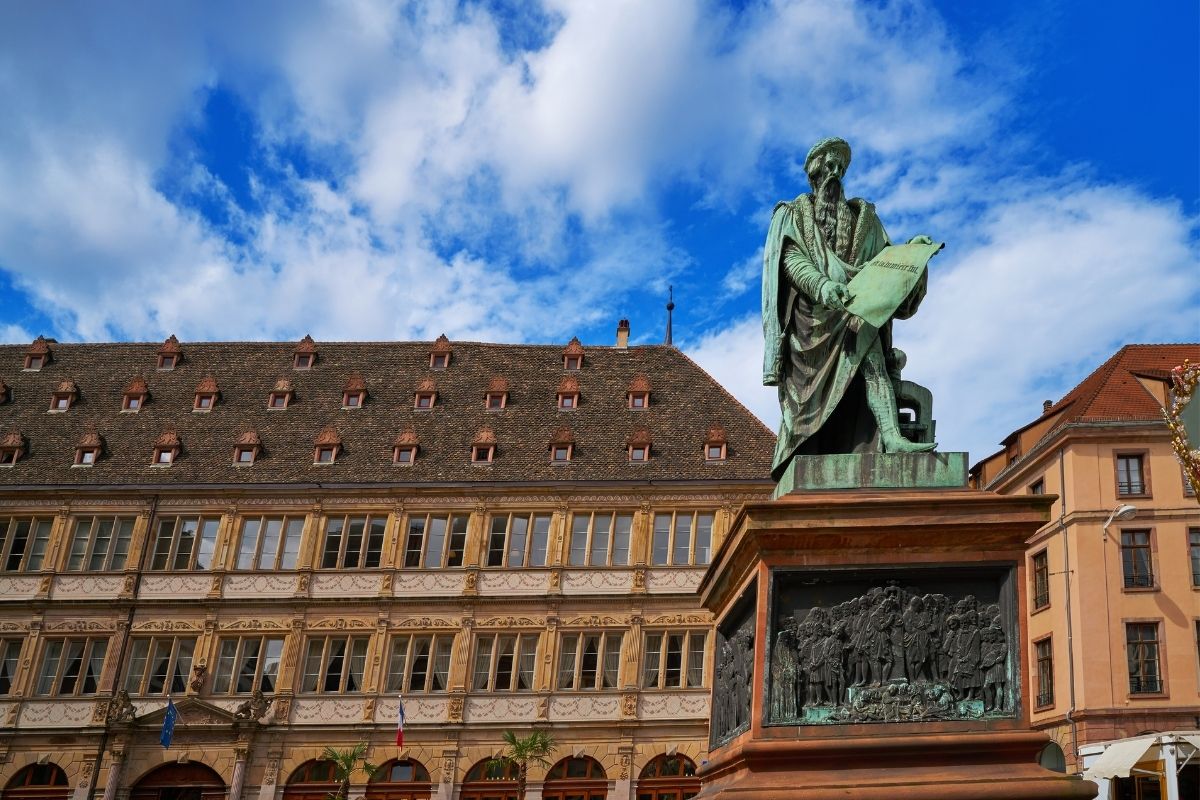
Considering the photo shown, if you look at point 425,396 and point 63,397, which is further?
point 63,397

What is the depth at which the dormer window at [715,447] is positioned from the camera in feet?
119

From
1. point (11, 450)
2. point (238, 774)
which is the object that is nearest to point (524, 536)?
point (238, 774)

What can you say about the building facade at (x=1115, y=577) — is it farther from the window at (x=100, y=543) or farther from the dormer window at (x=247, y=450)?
the window at (x=100, y=543)

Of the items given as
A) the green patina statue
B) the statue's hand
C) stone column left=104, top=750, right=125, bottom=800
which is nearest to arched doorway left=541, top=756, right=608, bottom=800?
stone column left=104, top=750, right=125, bottom=800

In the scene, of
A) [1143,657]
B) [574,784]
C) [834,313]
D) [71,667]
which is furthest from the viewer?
[71,667]

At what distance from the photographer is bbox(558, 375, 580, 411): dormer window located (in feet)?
130

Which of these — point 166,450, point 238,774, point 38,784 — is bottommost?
point 38,784

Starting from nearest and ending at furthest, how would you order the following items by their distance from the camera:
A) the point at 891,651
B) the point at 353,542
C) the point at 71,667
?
the point at 891,651 → the point at 71,667 → the point at 353,542

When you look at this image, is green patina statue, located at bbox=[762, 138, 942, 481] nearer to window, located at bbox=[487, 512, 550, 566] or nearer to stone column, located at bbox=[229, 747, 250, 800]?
window, located at bbox=[487, 512, 550, 566]

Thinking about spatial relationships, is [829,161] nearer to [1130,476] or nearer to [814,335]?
[814,335]

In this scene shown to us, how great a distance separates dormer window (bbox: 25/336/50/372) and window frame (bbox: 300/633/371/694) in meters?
16.2

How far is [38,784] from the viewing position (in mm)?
34125

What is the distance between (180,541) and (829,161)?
3265 centimetres

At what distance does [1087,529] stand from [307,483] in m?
22.4
